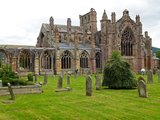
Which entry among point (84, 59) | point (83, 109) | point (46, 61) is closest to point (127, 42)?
point (84, 59)

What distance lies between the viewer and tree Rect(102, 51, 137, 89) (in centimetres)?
2352

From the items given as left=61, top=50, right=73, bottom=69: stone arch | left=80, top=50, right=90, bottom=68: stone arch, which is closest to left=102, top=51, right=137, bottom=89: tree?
left=61, top=50, right=73, bottom=69: stone arch

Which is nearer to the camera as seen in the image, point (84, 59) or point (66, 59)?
point (66, 59)

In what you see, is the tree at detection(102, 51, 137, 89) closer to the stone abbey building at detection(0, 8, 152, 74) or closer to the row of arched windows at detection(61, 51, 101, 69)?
the stone abbey building at detection(0, 8, 152, 74)

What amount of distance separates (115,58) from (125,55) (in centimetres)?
4426

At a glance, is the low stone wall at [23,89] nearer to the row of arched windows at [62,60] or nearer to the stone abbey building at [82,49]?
the stone abbey building at [82,49]

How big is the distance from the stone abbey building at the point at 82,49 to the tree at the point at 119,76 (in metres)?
35.1

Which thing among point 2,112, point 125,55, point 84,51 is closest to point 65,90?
point 2,112

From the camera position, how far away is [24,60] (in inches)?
2341

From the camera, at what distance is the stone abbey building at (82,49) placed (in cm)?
5912

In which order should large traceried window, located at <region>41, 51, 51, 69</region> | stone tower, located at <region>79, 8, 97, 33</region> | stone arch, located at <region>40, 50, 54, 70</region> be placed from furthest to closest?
1. stone tower, located at <region>79, 8, 97, 33</region>
2. large traceried window, located at <region>41, 51, 51, 69</region>
3. stone arch, located at <region>40, 50, 54, 70</region>

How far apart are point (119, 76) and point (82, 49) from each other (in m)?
41.7

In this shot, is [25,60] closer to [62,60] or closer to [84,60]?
[62,60]

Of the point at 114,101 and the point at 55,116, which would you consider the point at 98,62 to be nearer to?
the point at 114,101
